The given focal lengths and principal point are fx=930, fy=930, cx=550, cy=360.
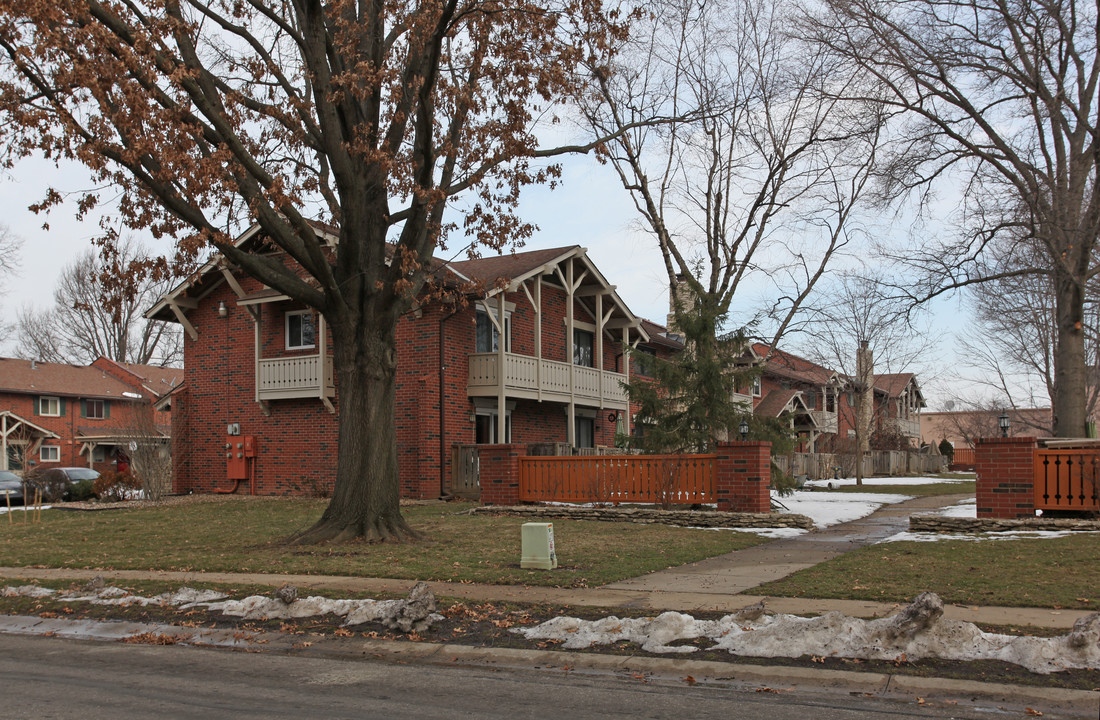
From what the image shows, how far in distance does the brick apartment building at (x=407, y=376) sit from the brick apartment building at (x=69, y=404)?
73.1ft

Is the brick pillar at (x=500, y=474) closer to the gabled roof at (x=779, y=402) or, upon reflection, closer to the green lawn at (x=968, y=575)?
the green lawn at (x=968, y=575)

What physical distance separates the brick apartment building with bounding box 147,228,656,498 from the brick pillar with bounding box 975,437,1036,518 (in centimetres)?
1217

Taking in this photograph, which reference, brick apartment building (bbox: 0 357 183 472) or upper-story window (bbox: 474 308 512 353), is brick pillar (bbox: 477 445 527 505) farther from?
brick apartment building (bbox: 0 357 183 472)

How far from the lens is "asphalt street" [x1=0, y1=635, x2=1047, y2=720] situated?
5.83 meters

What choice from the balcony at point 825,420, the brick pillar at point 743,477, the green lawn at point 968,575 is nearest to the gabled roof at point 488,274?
the brick pillar at point 743,477

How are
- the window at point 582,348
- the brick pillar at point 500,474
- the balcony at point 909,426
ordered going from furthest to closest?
1. the balcony at point 909,426
2. the window at point 582,348
3. the brick pillar at point 500,474

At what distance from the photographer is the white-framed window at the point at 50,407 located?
171ft


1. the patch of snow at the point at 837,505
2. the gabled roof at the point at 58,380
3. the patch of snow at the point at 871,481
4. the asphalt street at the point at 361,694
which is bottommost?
the patch of snow at the point at 871,481

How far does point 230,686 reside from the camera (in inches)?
262

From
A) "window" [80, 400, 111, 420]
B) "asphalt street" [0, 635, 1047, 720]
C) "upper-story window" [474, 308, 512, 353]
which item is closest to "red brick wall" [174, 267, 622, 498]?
"upper-story window" [474, 308, 512, 353]

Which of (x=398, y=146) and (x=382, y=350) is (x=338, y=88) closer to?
(x=398, y=146)

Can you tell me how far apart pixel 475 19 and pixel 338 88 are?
92.1 inches

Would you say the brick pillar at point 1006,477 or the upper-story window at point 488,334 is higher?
the upper-story window at point 488,334

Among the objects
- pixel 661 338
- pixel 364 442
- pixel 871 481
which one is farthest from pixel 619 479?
pixel 871 481
